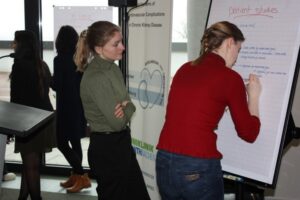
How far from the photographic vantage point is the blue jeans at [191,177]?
191 centimetres

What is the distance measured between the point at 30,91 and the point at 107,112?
1.37m

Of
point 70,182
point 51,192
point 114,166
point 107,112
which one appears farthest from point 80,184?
point 107,112

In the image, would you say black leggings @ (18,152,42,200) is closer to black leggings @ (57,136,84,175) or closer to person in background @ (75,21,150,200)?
black leggings @ (57,136,84,175)

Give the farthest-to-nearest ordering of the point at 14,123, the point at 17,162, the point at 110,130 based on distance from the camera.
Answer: the point at 17,162
the point at 110,130
the point at 14,123

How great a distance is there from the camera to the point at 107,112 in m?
2.35

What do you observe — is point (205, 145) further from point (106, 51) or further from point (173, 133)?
point (106, 51)

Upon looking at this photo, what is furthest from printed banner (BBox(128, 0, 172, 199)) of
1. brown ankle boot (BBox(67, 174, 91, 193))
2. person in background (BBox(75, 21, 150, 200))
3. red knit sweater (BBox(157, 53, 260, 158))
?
red knit sweater (BBox(157, 53, 260, 158))

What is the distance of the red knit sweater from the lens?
1851 mm

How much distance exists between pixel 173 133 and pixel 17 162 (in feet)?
11.4

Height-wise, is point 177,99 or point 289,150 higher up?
point 177,99

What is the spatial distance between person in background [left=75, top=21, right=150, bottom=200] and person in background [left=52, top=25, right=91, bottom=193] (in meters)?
1.43

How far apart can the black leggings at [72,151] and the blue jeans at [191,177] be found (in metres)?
2.30

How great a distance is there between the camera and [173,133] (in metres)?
1.96

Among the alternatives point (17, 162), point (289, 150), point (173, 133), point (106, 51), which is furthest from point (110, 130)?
point (17, 162)
